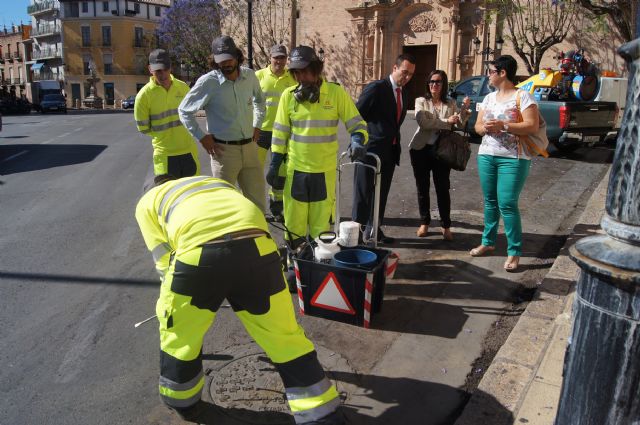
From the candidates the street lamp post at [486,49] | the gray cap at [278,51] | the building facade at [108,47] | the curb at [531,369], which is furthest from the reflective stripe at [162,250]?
the building facade at [108,47]

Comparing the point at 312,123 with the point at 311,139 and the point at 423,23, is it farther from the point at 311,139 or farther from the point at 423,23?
the point at 423,23

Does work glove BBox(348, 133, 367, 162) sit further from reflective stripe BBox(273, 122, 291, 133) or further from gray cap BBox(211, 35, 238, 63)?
gray cap BBox(211, 35, 238, 63)

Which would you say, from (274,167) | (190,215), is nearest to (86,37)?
(274,167)

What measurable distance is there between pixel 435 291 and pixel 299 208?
4.47 ft

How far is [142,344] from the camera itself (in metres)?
3.83

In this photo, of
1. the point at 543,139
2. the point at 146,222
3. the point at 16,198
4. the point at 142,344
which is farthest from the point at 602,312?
the point at 16,198

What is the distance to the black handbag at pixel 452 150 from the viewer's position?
5.60m

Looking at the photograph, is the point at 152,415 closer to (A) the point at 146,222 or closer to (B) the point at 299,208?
(A) the point at 146,222

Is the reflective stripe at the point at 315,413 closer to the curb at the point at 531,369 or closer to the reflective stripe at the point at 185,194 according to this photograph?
the curb at the point at 531,369

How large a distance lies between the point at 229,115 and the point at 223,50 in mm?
637

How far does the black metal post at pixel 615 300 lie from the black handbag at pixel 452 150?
3.99 meters

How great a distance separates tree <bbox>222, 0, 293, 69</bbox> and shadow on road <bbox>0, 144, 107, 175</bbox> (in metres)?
20.4

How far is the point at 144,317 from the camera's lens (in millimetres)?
4258

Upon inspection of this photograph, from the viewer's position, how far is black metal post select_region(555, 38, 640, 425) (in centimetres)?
154
